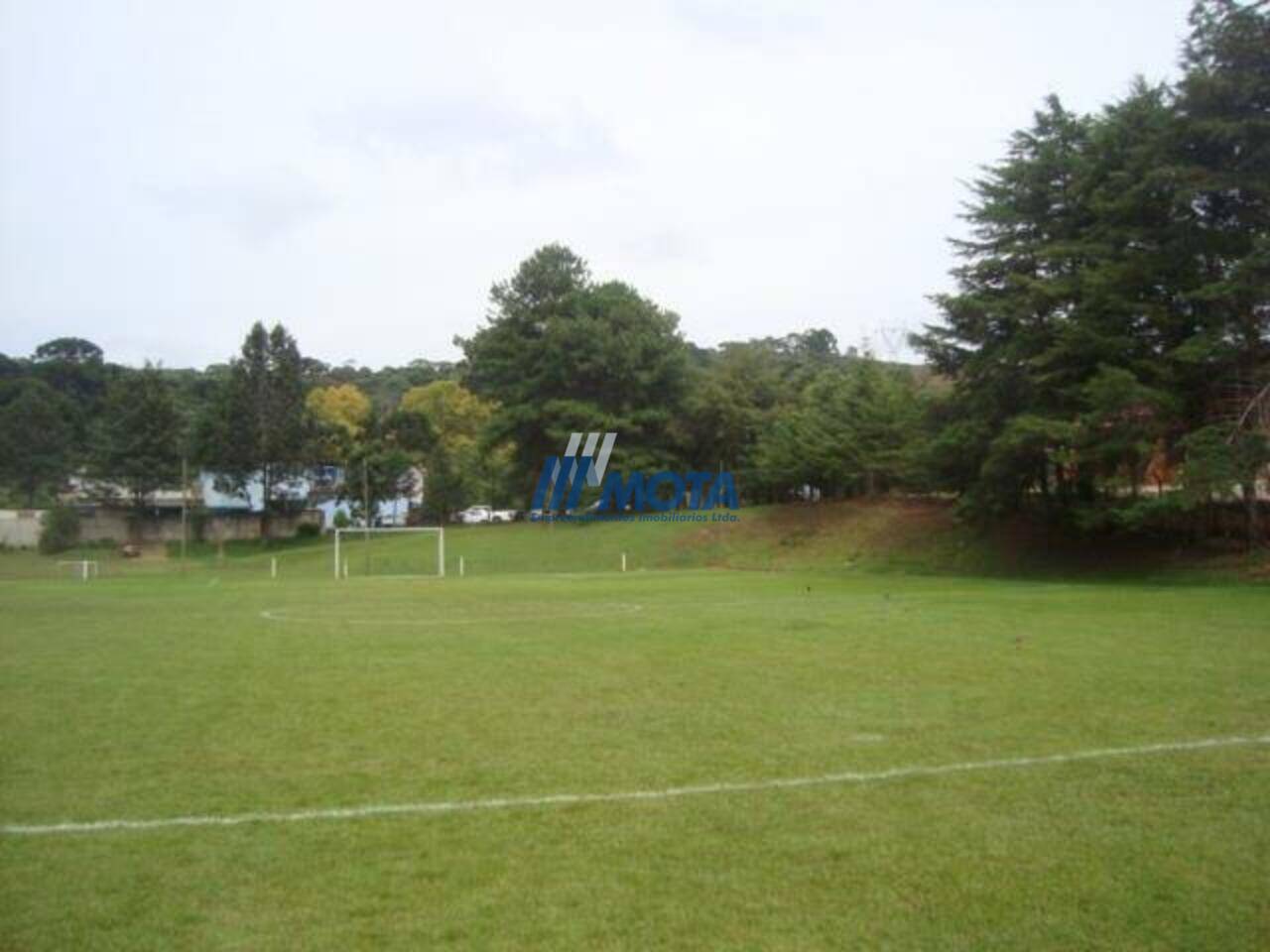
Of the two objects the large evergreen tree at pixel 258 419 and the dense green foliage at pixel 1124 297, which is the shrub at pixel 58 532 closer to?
the large evergreen tree at pixel 258 419

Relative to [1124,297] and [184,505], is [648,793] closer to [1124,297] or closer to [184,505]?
[1124,297]

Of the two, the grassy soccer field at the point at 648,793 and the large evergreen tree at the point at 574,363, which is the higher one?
the large evergreen tree at the point at 574,363

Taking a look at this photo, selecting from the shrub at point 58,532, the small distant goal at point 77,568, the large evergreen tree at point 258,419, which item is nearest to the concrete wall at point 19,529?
the shrub at point 58,532

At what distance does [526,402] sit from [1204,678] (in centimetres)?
4659

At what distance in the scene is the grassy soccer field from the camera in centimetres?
440

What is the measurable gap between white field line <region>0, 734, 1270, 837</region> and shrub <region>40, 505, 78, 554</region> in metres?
56.5

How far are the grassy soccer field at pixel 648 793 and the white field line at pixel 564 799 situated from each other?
0.10 ft

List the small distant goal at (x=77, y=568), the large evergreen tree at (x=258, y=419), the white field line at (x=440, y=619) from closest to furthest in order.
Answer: the white field line at (x=440, y=619)
the small distant goal at (x=77, y=568)
the large evergreen tree at (x=258, y=419)

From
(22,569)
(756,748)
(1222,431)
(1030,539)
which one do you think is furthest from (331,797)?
(22,569)

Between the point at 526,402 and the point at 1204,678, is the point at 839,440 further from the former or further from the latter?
the point at 1204,678

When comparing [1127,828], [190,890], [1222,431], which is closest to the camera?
[190,890]

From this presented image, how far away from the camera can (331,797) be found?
6316 millimetres

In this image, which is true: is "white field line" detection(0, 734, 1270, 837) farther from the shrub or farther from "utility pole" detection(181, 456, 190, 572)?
the shrub

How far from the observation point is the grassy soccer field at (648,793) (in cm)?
440
